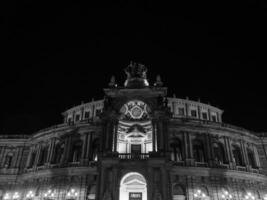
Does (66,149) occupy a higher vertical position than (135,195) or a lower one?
higher

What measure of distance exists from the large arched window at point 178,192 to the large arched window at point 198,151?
541 cm

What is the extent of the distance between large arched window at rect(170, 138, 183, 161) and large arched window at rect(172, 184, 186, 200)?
14.0 feet

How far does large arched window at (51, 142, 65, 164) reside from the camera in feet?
148

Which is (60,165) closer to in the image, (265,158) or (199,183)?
(199,183)

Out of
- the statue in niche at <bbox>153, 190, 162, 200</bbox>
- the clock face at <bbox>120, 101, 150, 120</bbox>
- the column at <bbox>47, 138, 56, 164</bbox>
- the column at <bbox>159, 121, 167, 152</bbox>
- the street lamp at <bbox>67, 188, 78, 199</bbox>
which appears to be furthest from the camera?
the column at <bbox>47, 138, 56, 164</bbox>

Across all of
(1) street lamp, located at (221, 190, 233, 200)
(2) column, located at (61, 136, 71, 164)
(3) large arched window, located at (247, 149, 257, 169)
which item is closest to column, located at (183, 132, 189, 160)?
(1) street lamp, located at (221, 190, 233, 200)

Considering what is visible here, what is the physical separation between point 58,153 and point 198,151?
24329mm

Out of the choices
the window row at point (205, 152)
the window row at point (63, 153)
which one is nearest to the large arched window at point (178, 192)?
the window row at point (205, 152)

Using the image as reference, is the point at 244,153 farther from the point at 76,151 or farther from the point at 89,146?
the point at 76,151

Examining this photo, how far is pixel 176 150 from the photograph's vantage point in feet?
137

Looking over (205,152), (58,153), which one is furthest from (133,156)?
(58,153)

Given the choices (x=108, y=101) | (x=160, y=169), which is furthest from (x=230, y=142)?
(x=108, y=101)

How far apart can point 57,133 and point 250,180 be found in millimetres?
34078

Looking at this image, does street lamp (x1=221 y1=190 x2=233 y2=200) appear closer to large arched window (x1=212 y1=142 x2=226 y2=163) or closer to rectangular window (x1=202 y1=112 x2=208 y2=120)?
large arched window (x1=212 y1=142 x2=226 y2=163)
